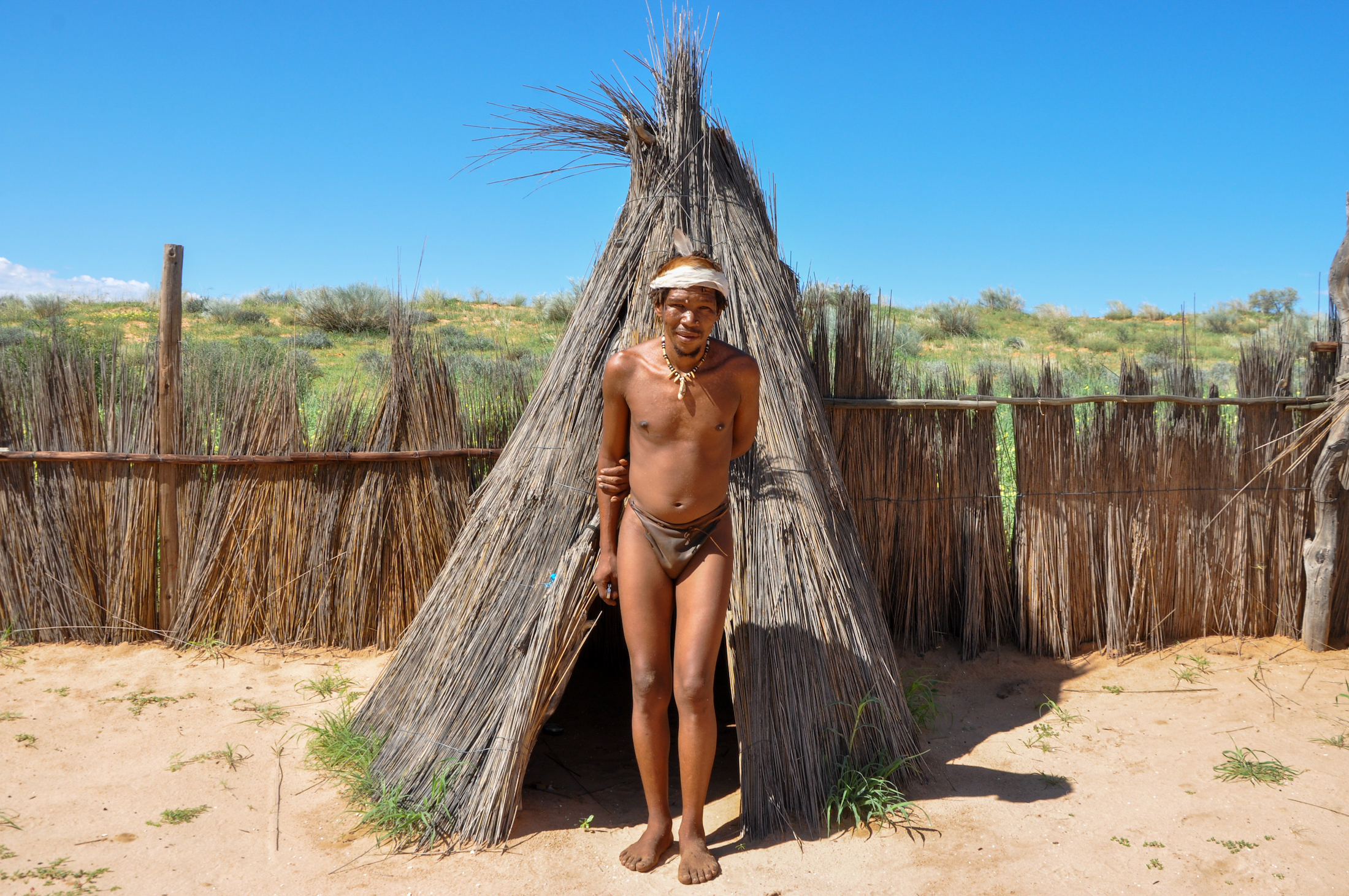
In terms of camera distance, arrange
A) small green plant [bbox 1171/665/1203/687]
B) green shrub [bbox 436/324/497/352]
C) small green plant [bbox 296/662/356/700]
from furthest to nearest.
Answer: green shrub [bbox 436/324/497/352], small green plant [bbox 1171/665/1203/687], small green plant [bbox 296/662/356/700]

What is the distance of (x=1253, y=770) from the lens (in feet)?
11.9

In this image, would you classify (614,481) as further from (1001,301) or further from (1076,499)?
(1001,301)

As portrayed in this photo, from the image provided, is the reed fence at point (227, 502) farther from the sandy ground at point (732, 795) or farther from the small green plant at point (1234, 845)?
the small green plant at point (1234, 845)

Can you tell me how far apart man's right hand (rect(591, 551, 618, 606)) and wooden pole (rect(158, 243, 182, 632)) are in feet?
10.6

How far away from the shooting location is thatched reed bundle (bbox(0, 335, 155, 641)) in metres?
5.02

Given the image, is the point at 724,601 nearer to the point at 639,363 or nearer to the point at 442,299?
the point at 639,363

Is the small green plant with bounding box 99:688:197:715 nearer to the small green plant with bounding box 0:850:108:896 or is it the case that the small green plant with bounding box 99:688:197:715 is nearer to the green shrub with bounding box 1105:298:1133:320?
the small green plant with bounding box 0:850:108:896

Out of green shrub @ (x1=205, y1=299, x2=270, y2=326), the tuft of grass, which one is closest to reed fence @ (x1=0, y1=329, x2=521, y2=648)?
the tuft of grass

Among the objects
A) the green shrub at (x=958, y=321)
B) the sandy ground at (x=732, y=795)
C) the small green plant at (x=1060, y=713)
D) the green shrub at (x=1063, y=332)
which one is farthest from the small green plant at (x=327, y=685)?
the green shrub at (x=1063, y=332)

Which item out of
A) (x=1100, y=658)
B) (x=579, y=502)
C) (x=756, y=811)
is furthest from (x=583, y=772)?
(x=1100, y=658)

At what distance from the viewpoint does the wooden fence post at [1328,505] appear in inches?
190

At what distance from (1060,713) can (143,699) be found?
4.75 meters

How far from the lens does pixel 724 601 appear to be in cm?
302

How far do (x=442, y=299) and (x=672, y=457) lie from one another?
21.2m
